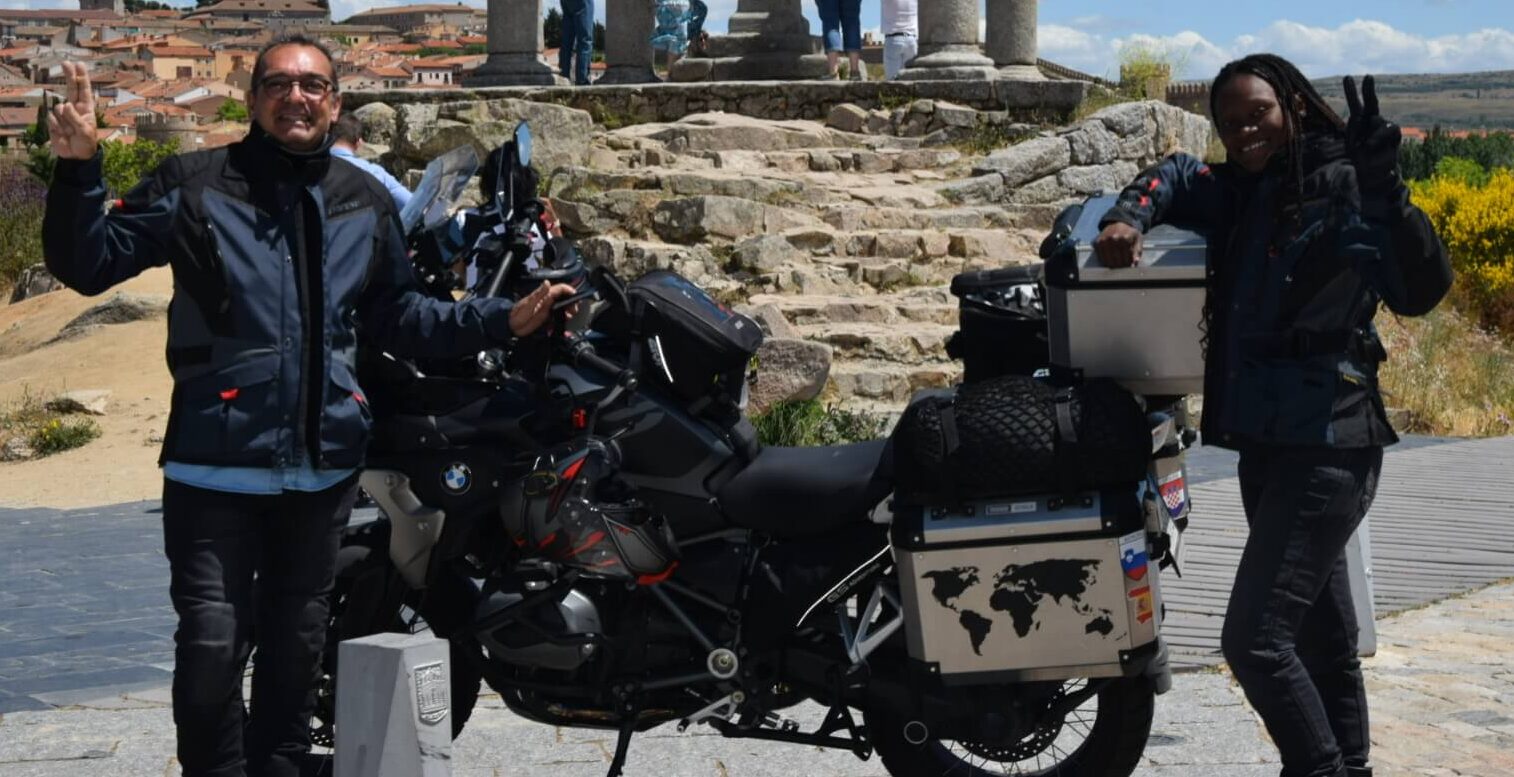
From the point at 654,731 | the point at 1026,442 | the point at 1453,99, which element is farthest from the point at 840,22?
the point at 1453,99

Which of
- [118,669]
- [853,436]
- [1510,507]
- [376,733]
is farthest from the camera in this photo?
[853,436]

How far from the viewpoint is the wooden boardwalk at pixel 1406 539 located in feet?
23.6

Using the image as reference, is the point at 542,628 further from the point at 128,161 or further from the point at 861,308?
the point at 128,161

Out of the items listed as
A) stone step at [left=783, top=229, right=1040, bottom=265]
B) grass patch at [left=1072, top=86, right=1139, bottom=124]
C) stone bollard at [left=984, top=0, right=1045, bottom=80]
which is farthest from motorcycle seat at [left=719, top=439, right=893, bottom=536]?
stone bollard at [left=984, top=0, right=1045, bottom=80]

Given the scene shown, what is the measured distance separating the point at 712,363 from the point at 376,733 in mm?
1244

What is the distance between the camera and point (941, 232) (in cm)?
1398

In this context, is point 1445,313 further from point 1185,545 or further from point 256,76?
point 256,76

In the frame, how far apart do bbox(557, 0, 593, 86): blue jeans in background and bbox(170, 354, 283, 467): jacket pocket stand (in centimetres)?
1560

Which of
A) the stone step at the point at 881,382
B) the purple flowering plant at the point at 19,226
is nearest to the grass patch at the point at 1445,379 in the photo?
the stone step at the point at 881,382

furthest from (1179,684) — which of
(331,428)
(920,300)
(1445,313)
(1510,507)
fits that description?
(1445,313)

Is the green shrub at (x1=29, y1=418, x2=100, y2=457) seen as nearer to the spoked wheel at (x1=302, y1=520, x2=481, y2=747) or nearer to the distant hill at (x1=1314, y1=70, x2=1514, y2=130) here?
the spoked wheel at (x1=302, y1=520, x2=481, y2=747)

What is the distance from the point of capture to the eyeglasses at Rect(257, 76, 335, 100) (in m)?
4.15

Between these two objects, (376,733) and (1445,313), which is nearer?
(376,733)

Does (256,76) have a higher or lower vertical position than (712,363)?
higher
